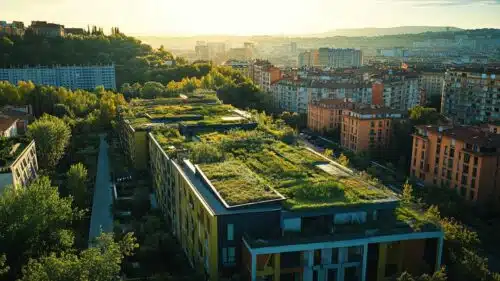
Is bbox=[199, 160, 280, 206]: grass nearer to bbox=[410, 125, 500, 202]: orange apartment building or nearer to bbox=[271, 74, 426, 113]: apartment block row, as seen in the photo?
bbox=[410, 125, 500, 202]: orange apartment building

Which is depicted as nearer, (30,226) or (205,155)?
(30,226)

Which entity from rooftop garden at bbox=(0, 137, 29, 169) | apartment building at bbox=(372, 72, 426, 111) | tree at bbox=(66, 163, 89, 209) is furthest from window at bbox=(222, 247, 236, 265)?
apartment building at bbox=(372, 72, 426, 111)

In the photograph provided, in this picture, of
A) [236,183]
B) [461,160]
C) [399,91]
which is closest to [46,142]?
[236,183]

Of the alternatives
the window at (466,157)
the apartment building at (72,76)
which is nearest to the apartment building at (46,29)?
the apartment building at (72,76)

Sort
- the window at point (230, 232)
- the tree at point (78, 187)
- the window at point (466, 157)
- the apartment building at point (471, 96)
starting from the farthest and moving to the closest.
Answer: the apartment building at point (471, 96) → the window at point (466, 157) → the tree at point (78, 187) → the window at point (230, 232)

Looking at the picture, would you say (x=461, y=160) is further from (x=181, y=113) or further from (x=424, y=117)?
(x=181, y=113)

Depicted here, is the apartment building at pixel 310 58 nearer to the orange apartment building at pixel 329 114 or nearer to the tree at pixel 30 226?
the orange apartment building at pixel 329 114
